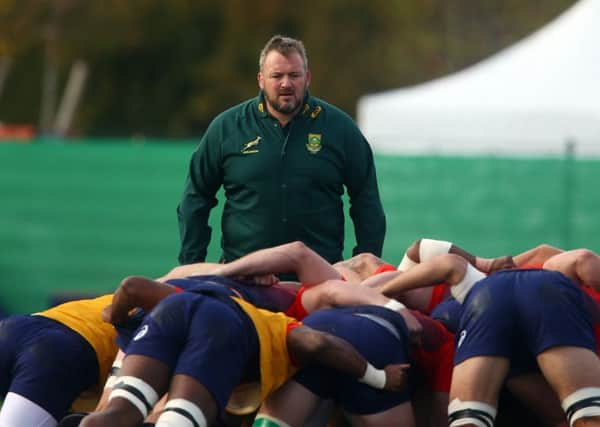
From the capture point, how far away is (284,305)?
23.9 ft

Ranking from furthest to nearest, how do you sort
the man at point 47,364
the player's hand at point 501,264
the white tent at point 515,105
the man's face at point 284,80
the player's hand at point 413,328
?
1. the white tent at point 515,105
2. the man's face at point 284,80
3. the player's hand at point 501,264
4. the man at point 47,364
5. the player's hand at point 413,328

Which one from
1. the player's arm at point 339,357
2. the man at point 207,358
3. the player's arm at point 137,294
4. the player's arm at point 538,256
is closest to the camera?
the man at point 207,358

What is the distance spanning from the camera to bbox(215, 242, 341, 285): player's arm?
7219mm

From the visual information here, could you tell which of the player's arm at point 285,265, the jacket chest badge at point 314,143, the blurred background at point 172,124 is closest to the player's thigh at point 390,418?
the player's arm at point 285,265

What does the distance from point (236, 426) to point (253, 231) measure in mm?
1919

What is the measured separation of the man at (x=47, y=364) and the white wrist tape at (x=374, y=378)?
1286 millimetres

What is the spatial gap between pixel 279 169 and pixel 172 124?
28.1m

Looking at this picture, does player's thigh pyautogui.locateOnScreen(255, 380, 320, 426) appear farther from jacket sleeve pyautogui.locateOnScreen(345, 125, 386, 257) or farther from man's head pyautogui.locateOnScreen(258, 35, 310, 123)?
jacket sleeve pyautogui.locateOnScreen(345, 125, 386, 257)

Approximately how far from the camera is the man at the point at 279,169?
8.45m

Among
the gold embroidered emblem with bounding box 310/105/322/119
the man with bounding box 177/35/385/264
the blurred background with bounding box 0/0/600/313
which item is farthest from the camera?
the blurred background with bounding box 0/0/600/313

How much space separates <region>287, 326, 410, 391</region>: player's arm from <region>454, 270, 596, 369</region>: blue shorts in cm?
29

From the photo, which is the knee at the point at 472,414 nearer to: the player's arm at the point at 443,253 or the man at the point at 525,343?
the man at the point at 525,343

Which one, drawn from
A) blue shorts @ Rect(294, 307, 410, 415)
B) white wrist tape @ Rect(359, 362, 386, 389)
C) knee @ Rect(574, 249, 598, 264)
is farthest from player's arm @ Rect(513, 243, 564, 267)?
A: white wrist tape @ Rect(359, 362, 386, 389)

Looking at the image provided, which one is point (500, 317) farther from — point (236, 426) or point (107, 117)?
point (107, 117)
